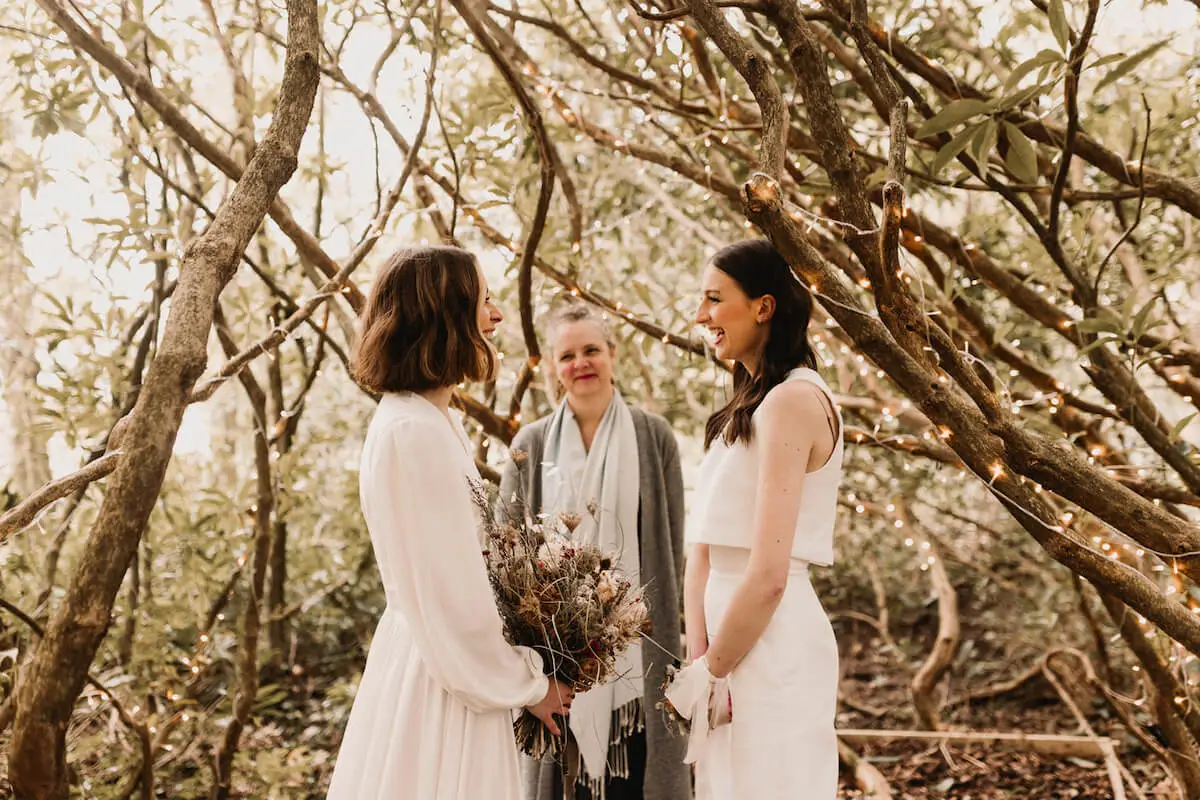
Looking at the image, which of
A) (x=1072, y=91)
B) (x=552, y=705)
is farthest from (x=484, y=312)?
(x=1072, y=91)

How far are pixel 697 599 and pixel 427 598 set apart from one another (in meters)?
0.70

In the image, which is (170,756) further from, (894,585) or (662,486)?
(894,585)

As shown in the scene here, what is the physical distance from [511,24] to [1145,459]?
3771mm

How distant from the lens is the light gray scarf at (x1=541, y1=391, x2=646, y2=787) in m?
2.44

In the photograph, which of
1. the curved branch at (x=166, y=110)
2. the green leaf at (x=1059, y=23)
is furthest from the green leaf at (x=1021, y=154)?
the curved branch at (x=166, y=110)

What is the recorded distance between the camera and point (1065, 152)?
165cm

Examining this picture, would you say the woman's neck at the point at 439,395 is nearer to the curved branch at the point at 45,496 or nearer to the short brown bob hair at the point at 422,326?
the short brown bob hair at the point at 422,326

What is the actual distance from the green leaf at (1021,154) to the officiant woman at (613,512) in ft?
4.69

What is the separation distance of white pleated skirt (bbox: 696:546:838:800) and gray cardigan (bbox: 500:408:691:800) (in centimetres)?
67

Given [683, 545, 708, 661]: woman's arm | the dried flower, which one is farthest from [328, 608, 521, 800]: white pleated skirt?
[683, 545, 708, 661]: woman's arm

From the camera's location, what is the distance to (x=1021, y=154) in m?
1.35

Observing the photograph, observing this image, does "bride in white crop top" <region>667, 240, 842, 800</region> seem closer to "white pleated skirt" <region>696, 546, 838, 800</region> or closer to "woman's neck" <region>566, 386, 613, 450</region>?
"white pleated skirt" <region>696, 546, 838, 800</region>

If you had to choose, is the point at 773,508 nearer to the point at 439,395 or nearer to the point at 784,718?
the point at 784,718

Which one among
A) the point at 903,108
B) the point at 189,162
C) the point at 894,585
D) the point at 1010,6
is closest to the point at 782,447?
the point at 903,108
